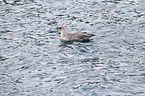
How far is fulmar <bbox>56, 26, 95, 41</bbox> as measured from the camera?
19.0 m

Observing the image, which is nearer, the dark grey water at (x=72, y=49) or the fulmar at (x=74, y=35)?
the dark grey water at (x=72, y=49)

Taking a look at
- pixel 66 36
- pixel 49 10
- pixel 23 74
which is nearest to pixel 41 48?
pixel 66 36

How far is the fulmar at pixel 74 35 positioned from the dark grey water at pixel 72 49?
347mm

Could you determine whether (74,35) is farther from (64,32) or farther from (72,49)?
(72,49)

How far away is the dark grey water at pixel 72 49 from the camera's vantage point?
1404 centimetres

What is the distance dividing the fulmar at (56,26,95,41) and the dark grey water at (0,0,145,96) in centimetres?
35

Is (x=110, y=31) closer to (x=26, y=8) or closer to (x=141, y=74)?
(x=141, y=74)

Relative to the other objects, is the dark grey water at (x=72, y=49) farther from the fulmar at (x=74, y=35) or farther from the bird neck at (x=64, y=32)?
the bird neck at (x=64, y=32)

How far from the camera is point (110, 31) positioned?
66.7 ft

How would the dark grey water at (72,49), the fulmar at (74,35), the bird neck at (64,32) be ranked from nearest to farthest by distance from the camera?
the dark grey water at (72,49) < the fulmar at (74,35) < the bird neck at (64,32)

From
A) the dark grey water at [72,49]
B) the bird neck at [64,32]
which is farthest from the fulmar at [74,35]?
the dark grey water at [72,49]

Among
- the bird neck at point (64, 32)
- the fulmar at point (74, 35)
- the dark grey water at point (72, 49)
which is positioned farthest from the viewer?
the bird neck at point (64, 32)

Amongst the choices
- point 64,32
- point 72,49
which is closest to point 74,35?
point 64,32

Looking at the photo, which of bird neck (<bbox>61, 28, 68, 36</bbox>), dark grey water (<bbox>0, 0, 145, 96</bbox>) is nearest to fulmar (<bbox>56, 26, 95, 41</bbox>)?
bird neck (<bbox>61, 28, 68, 36</bbox>)
